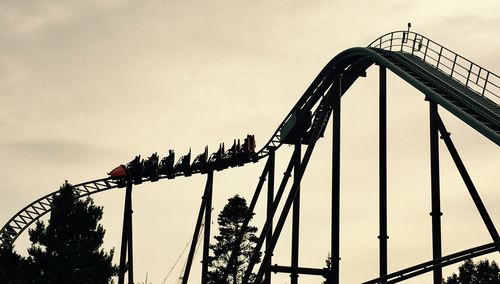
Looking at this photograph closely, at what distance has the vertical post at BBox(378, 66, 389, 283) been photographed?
32.0 meters

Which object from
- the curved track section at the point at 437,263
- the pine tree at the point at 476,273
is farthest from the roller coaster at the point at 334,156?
the pine tree at the point at 476,273

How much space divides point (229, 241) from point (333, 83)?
18.7 metres

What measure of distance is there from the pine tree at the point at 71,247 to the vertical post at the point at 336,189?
47.4 ft

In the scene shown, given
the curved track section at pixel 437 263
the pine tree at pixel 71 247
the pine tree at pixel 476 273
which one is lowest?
the curved track section at pixel 437 263

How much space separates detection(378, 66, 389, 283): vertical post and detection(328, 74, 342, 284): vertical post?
1.94 m

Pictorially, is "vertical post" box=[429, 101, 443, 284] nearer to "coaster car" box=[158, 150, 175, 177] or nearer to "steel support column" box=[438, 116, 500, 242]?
"steel support column" box=[438, 116, 500, 242]

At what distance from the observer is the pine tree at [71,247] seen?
42.2 metres

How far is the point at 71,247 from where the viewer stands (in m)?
42.5

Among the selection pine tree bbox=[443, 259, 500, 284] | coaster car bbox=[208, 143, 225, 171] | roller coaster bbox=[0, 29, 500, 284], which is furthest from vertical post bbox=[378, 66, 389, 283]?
pine tree bbox=[443, 259, 500, 284]

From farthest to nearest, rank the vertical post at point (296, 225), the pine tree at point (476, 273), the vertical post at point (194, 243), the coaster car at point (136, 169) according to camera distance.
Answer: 1. the pine tree at point (476, 273)
2. the coaster car at point (136, 169)
3. the vertical post at point (194, 243)
4. the vertical post at point (296, 225)

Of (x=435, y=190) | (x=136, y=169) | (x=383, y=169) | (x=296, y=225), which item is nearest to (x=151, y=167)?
(x=136, y=169)

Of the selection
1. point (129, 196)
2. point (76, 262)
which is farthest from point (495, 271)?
point (76, 262)

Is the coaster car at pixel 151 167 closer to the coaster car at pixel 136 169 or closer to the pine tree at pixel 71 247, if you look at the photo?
the coaster car at pixel 136 169

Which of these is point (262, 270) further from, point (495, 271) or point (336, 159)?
point (495, 271)
